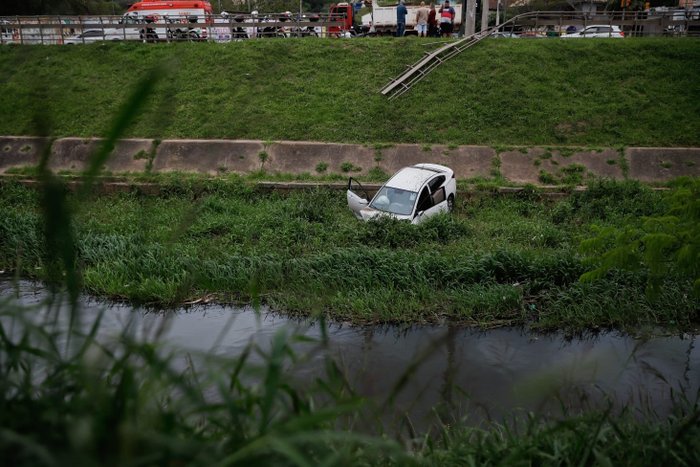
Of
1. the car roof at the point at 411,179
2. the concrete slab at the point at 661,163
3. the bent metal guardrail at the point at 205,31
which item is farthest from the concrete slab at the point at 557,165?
the bent metal guardrail at the point at 205,31

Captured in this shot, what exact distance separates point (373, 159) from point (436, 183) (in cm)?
495

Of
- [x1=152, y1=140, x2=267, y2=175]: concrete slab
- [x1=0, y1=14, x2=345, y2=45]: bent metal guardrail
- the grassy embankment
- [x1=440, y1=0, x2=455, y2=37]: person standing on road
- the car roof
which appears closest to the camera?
the grassy embankment

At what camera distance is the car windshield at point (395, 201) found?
14.3m

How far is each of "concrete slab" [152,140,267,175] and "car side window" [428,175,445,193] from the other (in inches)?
260

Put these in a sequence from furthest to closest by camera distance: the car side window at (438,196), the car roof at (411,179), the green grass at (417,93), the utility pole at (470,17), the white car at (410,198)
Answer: the utility pole at (470,17), the green grass at (417,93), the car side window at (438,196), the car roof at (411,179), the white car at (410,198)

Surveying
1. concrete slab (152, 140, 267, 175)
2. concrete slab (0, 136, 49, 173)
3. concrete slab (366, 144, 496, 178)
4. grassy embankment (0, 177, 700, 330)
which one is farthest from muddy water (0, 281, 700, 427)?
concrete slab (0, 136, 49, 173)

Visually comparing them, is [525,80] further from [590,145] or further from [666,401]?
[666,401]

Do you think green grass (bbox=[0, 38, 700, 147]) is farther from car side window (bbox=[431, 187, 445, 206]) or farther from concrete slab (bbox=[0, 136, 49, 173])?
car side window (bbox=[431, 187, 445, 206])

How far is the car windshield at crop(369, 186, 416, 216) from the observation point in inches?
565

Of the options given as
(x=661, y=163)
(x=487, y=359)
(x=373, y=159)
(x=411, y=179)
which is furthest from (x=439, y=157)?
(x=487, y=359)

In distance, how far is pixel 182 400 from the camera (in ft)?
6.84

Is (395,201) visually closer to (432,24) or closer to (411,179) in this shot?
(411,179)

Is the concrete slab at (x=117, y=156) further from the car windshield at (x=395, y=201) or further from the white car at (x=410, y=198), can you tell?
the car windshield at (x=395, y=201)

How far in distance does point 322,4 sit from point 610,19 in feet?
146
